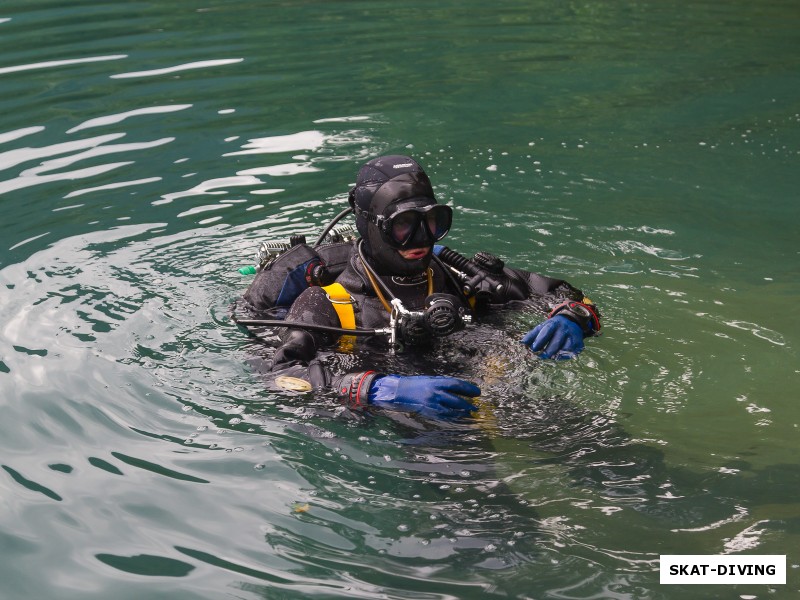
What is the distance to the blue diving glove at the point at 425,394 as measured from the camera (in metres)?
4.09

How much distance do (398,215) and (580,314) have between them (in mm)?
1004

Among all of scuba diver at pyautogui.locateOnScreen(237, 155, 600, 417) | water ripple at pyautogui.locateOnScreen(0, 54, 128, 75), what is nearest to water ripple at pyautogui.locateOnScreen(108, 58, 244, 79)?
water ripple at pyautogui.locateOnScreen(0, 54, 128, 75)

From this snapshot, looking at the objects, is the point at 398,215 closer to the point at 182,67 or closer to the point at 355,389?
the point at 355,389

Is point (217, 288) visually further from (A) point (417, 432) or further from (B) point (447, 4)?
Answer: (B) point (447, 4)

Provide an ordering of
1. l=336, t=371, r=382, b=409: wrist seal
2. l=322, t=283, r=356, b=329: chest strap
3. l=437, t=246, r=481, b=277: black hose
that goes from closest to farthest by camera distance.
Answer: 1. l=336, t=371, r=382, b=409: wrist seal
2. l=322, t=283, r=356, b=329: chest strap
3. l=437, t=246, r=481, b=277: black hose

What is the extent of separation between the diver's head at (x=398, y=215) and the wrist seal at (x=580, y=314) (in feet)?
2.11

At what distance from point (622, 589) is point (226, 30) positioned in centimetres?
1013

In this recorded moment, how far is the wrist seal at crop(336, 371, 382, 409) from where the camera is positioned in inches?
166

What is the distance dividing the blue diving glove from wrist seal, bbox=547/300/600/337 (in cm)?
68

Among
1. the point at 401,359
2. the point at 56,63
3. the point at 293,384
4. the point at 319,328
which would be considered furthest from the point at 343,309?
the point at 56,63

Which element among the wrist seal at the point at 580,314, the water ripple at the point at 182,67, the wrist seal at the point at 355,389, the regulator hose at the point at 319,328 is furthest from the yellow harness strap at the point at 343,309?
the water ripple at the point at 182,67

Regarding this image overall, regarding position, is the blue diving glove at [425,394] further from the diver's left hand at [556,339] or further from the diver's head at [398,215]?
the diver's head at [398,215]

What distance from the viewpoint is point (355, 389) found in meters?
4.23

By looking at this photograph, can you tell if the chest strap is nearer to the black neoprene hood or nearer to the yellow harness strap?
the yellow harness strap
